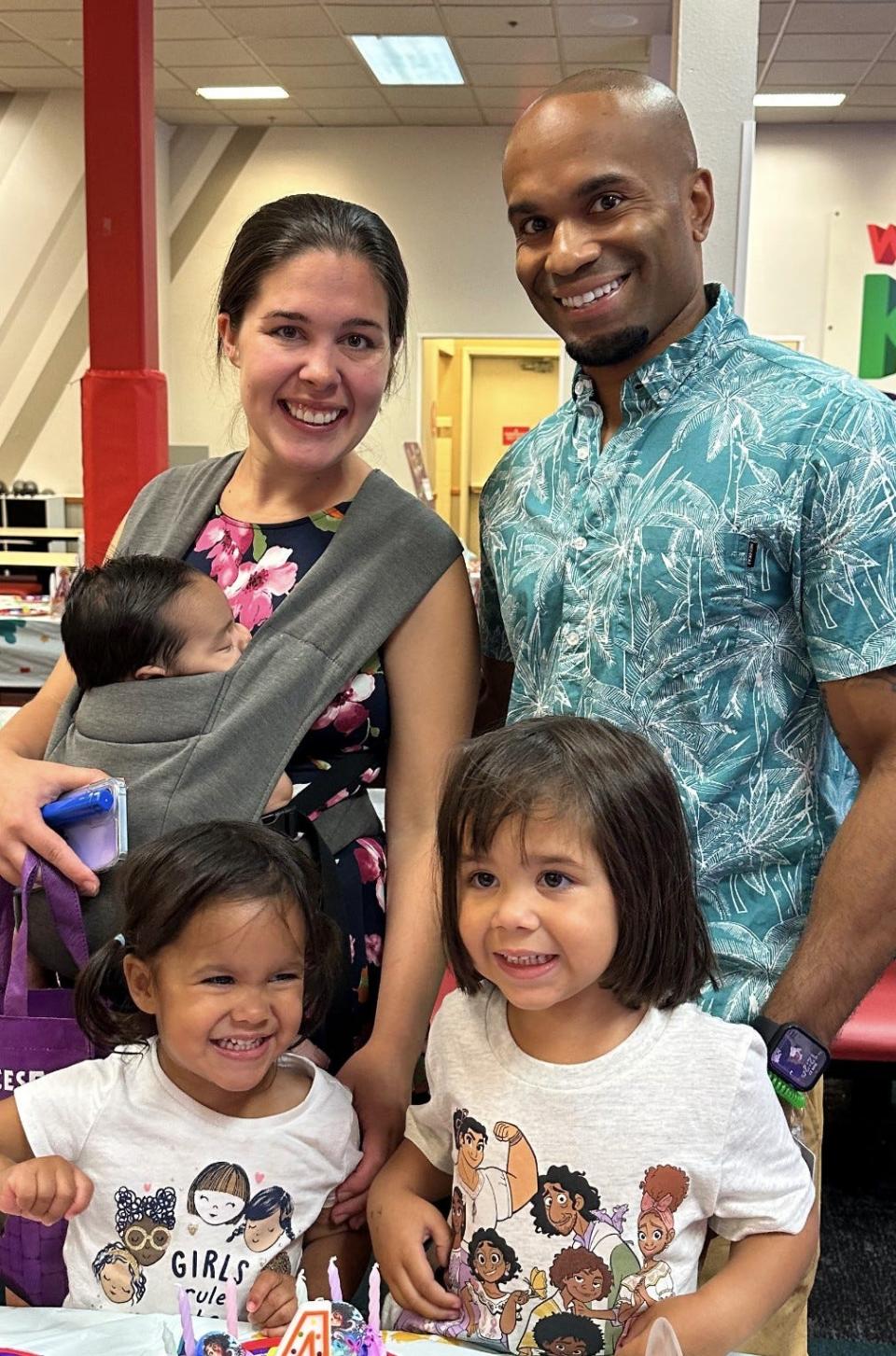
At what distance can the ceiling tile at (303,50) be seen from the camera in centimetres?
732

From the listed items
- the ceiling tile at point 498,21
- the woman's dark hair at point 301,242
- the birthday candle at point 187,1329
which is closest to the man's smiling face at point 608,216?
the woman's dark hair at point 301,242

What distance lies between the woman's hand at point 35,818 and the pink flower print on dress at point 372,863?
31 centimetres

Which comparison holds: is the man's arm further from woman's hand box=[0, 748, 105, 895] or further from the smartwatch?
woman's hand box=[0, 748, 105, 895]

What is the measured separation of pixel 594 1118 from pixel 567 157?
97 centimetres

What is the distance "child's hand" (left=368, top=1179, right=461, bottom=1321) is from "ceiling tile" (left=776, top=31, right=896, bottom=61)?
7.50 m

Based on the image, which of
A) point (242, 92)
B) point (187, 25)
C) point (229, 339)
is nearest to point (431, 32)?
point (187, 25)

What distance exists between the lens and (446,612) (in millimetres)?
1503

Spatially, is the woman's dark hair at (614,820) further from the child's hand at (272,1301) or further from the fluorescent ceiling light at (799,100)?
the fluorescent ceiling light at (799,100)

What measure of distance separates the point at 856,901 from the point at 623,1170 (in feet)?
1.14

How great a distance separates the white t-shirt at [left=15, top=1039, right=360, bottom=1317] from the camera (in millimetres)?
1170

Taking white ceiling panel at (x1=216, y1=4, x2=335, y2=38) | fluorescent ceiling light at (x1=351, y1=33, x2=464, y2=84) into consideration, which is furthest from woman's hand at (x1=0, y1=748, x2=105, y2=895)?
fluorescent ceiling light at (x1=351, y1=33, x2=464, y2=84)

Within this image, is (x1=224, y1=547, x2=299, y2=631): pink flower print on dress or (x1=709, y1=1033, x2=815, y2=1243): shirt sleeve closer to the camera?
(x1=709, y1=1033, x2=815, y2=1243): shirt sleeve

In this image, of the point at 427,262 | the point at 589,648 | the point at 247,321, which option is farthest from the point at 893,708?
the point at 427,262

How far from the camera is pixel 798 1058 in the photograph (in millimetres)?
1189
